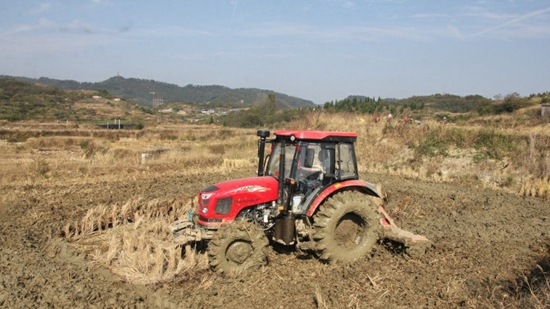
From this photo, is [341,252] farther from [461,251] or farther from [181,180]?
[181,180]

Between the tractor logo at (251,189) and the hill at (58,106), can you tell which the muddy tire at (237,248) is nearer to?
the tractor logo at (251,189)

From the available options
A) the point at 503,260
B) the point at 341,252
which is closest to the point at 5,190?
the point at 341,252

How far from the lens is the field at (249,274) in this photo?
5.30 metres

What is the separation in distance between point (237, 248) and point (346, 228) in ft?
5.60

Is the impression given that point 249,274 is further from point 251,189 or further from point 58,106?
point 58,106

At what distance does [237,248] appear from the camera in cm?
608

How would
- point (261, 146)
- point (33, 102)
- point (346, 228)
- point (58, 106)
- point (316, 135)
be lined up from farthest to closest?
point (58, 106) → point (33, 102) → point (261, 146) → point (346, 228) → point (316, 135)

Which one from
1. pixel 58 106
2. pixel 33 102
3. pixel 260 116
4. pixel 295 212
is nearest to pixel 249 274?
pixel 295 212

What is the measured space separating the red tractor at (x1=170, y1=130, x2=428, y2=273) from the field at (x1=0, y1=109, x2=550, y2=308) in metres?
0.27

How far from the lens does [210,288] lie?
562 centimetres

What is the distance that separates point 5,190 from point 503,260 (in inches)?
454

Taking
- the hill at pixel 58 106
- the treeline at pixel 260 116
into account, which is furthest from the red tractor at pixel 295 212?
the hill at pixel 58 106

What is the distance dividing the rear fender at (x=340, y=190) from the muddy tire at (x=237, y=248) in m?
0.82

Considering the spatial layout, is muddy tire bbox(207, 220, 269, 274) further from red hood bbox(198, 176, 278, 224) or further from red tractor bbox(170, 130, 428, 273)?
red hood bbox(198, 176, 278, 224)
